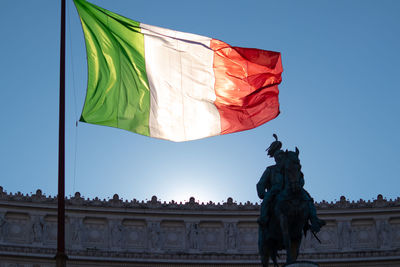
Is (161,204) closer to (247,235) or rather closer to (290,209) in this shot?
(247,235)

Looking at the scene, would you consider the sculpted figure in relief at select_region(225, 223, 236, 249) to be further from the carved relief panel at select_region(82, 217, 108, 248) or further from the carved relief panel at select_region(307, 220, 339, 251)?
the carved relief panel at select_region(82, 217, 108, 248)

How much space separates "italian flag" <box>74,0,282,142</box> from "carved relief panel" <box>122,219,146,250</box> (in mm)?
31312

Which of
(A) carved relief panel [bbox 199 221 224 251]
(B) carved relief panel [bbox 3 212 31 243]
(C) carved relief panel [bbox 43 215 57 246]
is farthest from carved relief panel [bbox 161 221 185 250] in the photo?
(B) carved relief panel [bbox 3 212 31 243]

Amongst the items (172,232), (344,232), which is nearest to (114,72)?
(172,232)

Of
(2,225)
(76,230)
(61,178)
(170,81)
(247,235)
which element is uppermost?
(170,81)

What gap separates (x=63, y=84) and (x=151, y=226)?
37547 millimetres

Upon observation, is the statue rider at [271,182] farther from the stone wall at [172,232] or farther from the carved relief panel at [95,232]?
the carved relief panel at [95,232]

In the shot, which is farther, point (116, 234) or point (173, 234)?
point (173, 234)

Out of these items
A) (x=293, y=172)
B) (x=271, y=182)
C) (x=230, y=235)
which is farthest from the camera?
(x=230, y=235)

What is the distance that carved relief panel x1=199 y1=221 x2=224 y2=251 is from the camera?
60.5m

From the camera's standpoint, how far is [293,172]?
23.0m

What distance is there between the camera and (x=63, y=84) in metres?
23.3

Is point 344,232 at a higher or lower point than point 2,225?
lower

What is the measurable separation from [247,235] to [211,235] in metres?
2.72
